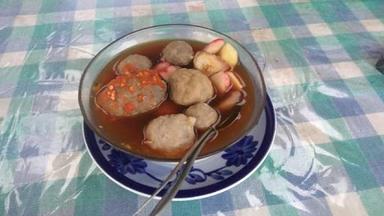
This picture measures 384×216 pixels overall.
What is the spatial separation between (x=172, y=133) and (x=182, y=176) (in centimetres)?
8

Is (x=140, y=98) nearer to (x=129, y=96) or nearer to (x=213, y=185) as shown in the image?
(x=129, y=96)

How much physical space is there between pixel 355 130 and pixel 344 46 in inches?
10.2

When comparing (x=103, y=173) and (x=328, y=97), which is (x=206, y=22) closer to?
(x=328, y=97)

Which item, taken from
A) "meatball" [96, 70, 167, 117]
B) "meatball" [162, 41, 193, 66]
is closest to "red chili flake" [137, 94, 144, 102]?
"meatball" [96, 70, 167, 117]

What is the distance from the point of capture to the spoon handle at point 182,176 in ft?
1.41

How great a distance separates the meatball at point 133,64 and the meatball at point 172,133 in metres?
0.16

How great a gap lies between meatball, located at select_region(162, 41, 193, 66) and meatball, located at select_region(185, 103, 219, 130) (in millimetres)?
133

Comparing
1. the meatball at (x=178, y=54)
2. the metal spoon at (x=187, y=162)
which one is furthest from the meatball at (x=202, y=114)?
the meatball at (x=178, y=54)

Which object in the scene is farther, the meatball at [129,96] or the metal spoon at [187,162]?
the meatball at [129,96]

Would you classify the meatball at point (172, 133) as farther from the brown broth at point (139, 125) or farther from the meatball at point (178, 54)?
the meatball at point (178, 54)

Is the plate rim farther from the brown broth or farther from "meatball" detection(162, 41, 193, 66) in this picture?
"meatball" detection(162, 41, 193, 66)

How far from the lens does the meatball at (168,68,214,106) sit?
1.93ft

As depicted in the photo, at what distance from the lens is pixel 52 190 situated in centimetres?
54

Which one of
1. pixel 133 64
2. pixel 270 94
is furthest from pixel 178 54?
pixel 270 94
